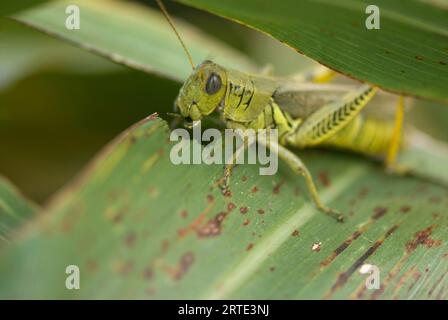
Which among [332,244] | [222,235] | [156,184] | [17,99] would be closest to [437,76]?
[332,244]

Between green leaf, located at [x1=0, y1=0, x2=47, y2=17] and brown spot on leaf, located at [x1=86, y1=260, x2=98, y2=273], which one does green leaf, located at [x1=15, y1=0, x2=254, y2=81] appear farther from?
brown spot on leaf, located at [x1=86, y1=260, x2=98, y2=273]

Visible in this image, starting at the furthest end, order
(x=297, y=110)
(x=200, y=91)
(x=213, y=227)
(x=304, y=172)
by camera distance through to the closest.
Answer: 1. (x=297, y=110)
2. (x=304, y=172)
3. (x=200, y=91)
4. (x=213, y=227)

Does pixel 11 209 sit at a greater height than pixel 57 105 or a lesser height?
lesser

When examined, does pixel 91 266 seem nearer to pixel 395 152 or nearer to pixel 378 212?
pixel 378 212

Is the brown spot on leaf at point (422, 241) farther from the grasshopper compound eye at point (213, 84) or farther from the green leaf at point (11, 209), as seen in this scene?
the green leaf at point (11, 209)

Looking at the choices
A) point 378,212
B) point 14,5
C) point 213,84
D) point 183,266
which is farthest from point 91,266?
point 378,212

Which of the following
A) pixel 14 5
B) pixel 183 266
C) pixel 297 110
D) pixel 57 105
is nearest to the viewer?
pixel 183 266
